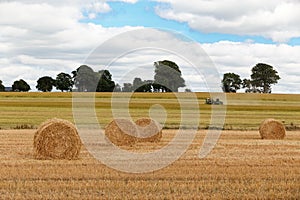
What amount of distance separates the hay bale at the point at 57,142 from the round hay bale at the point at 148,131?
663 centimetres

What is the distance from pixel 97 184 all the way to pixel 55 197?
158 cm

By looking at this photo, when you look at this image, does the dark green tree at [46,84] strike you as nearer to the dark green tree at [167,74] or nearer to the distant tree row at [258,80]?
the distant tree row at [258,80]

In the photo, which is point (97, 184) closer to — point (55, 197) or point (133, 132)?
point (55, 197)

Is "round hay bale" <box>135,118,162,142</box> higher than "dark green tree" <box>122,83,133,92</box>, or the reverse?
"dark green tree" <box>122,83,133,92</box>

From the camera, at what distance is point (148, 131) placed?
2444 centimetres

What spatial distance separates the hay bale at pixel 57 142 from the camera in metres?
17.1

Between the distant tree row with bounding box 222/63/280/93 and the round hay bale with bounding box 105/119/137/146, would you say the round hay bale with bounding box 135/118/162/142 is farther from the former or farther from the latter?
the distant tree row with bounding box 222/63/280/93

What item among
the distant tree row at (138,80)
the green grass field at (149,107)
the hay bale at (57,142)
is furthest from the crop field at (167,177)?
the green grass field at (149,107)

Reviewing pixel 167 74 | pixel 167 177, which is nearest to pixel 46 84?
pixel 167 74

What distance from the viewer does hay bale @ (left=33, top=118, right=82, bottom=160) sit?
56.1 ft

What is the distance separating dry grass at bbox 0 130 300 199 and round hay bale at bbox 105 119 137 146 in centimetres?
349

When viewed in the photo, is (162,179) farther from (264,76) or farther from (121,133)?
(264,76)

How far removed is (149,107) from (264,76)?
38.5m

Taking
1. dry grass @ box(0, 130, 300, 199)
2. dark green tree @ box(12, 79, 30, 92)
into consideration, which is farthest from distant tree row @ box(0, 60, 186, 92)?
dark green tree @ box(12, 79, 30, 92)
